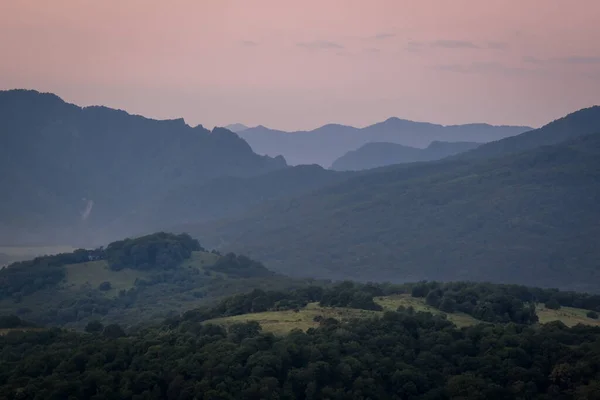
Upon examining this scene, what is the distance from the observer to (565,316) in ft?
229

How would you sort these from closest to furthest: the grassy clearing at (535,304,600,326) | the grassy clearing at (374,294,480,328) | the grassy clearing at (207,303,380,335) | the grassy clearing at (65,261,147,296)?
1. the grassy clearing at (207,303,380,335)
2. the grassy clearing at (374,294,480,328)
3. the grassy clearing at (535,304,600,326)
4. the grassy clearing at (65,261,147,296)

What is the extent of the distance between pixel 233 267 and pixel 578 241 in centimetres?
8863

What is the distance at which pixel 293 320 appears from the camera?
210 feet

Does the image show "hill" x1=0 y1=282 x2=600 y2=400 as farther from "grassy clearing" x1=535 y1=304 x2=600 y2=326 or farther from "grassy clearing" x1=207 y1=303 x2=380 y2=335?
"grassy clearing" x1=535 y1=304 x2=600 y2=326

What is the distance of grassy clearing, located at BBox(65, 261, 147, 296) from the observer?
121 meters

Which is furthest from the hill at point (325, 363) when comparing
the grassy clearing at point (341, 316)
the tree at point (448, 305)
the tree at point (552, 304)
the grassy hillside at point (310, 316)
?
the tree at point (552, 304)

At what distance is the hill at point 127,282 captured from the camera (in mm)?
108500

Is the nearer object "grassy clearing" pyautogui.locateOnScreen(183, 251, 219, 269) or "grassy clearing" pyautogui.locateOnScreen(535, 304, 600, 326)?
"grassy clearing" pyautogui.locateOnScreen(535, 304, 600, 326)

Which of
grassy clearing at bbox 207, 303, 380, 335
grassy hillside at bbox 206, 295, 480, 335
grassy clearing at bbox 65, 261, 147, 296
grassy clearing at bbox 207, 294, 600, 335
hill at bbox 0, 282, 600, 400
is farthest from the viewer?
grassy clearing at bbox 65, 261, 147, 296

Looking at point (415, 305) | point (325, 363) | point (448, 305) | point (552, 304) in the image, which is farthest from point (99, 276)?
point (325, 363)

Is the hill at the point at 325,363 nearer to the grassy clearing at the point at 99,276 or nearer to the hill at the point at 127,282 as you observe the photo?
the hill at the point at 127,282

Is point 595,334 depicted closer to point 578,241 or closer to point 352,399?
point 352,399

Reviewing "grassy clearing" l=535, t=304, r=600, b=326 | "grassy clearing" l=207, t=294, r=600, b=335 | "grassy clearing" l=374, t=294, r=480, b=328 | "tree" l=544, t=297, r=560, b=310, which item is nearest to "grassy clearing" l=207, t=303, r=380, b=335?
"grassy clearing" l=207, t=294, r=600, b=335

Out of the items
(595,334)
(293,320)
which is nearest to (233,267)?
(293,320)
